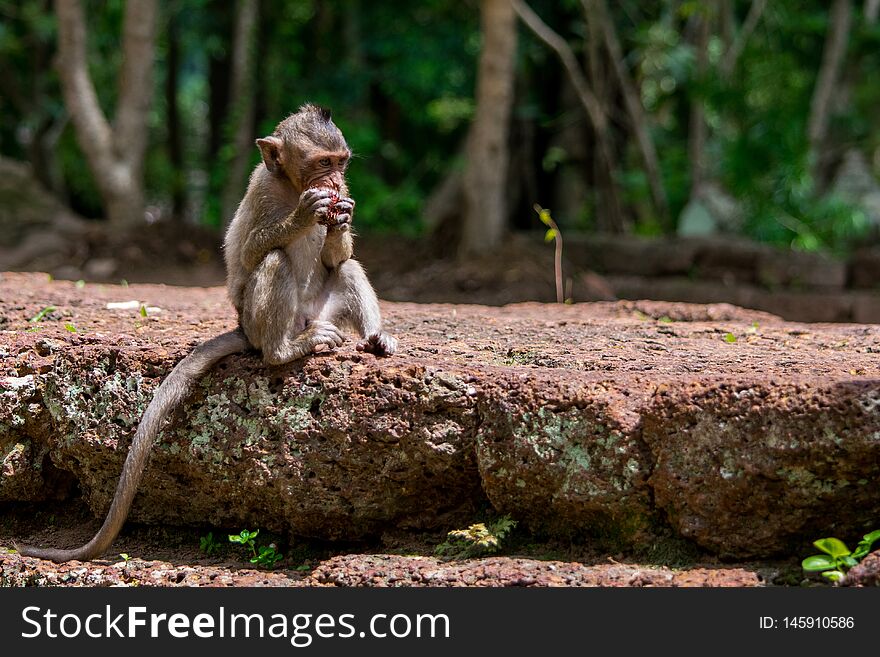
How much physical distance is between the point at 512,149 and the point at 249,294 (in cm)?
1103

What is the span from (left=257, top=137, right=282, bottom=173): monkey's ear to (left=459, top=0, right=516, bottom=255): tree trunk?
6335mm

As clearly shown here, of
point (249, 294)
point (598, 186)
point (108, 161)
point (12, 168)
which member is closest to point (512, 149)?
point (598, 186)

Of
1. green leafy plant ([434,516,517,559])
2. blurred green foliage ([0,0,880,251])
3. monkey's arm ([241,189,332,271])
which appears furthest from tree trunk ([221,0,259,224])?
green leafy plant ([434,516,517,559])

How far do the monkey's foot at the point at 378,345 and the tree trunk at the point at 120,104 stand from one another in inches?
335

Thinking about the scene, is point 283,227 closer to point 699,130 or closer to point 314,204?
point 314,204

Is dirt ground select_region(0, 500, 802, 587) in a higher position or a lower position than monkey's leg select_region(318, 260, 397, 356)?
lower

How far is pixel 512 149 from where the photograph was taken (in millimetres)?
15438

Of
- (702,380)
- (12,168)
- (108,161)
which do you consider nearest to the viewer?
(702,380)

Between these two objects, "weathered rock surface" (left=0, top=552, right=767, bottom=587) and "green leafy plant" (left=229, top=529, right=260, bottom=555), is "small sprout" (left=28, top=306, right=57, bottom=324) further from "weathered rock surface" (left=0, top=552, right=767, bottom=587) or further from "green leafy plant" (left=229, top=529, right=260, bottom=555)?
"green leafy plant" (left=229, top=529, right=260, bottom=555)

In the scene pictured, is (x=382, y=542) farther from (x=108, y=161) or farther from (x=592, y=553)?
(x=108, y=161)

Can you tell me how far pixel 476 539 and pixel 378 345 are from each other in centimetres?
100

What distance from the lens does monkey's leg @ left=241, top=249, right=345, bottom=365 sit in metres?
4.75

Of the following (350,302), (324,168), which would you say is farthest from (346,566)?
(324,168)

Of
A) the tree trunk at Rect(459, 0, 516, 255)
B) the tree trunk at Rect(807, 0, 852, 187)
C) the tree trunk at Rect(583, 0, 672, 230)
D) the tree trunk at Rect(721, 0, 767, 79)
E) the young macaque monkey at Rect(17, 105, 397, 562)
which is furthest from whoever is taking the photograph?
the tree trunk at Rect(807, 0, 852, 187)
